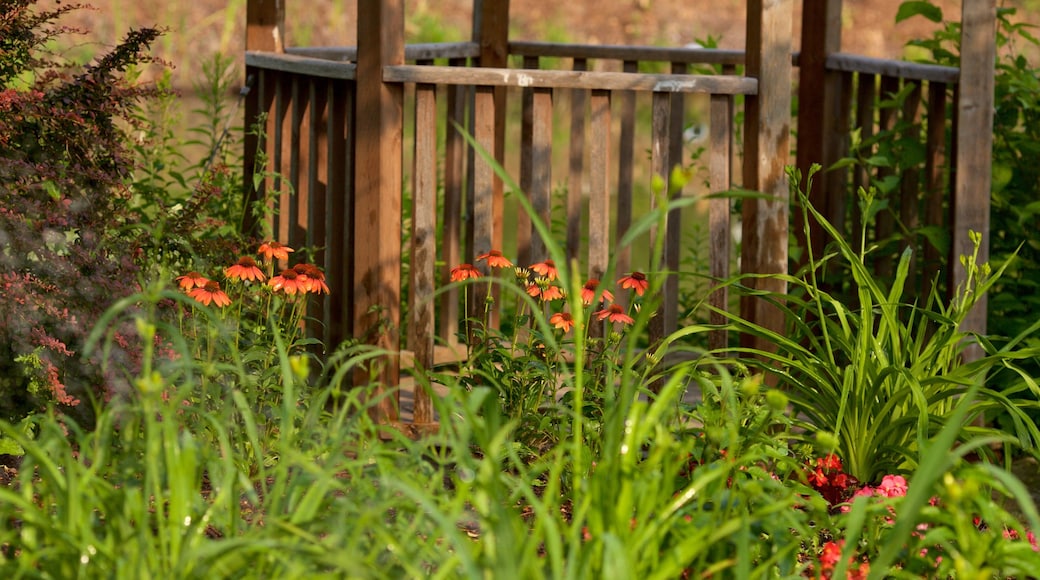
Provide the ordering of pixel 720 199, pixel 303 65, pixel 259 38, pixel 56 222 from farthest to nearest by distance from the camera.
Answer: pixel 259 38
pixel 303 65
pixel 720 199
pixel 56 222

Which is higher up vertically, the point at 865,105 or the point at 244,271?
the point at 865,105

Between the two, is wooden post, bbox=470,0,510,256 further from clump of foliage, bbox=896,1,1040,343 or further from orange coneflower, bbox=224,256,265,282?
orange coneflower, bbox=224,256,265,282

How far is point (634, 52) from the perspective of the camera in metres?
6.43

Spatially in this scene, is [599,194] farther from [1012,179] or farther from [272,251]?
[1012,179]

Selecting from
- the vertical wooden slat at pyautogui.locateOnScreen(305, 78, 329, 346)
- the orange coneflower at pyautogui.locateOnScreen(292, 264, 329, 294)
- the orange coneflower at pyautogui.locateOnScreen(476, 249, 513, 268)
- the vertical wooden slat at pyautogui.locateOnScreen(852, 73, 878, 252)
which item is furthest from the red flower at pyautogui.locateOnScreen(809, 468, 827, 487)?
the vertical wooden slat at pyautogui.locateOnScreen(852, 73, 878, 252)

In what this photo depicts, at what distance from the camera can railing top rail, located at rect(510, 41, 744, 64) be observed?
6.29 m

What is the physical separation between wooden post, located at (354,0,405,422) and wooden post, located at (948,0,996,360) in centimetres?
177

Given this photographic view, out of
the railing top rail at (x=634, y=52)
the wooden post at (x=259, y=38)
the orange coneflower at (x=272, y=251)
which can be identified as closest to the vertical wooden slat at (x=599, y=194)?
the orange coneflower at (x=272, y=251)

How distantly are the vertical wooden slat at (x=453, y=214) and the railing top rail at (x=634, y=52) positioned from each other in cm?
49

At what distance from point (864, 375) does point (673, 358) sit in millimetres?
2409

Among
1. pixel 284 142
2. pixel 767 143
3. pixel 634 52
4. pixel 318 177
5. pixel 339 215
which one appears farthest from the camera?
pixel 634 52

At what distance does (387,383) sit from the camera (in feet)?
15.5

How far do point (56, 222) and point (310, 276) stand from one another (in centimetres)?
67

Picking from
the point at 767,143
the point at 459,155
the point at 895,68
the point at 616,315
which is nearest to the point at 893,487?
the point at 616,315
